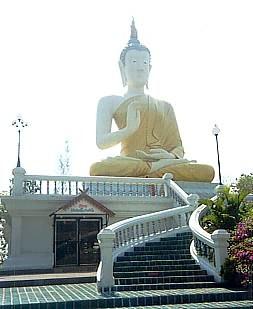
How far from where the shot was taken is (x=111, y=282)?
9.50 meters

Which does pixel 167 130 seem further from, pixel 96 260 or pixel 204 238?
pixel 204 238

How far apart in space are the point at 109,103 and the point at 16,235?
10.2 metres

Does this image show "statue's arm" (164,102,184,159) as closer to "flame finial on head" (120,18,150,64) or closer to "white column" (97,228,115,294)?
"flame finial on head" (120,18,150,64)

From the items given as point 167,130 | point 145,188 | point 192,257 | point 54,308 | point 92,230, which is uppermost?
point 167,130

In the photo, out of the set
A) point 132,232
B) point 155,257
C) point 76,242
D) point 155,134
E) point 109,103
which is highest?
point 109,103

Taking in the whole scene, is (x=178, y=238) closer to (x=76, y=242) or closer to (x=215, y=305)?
(x=76, y=242)

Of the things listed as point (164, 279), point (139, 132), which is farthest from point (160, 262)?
point (139, 132)

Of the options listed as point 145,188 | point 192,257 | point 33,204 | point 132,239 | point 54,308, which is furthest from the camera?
point 145,188

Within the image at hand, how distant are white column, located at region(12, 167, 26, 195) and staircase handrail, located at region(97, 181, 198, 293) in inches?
171

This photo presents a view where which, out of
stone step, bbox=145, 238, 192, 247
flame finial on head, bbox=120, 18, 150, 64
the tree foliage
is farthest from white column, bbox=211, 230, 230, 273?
A: flame finial on head, bbox=120, 18, 150, 64

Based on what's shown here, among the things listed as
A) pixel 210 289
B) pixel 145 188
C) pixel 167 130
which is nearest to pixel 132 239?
pixel 210 289

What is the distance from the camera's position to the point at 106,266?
9.56 metres

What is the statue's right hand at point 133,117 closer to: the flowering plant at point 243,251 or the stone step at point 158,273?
the stone step at point 158,273

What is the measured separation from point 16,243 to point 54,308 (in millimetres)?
6870
